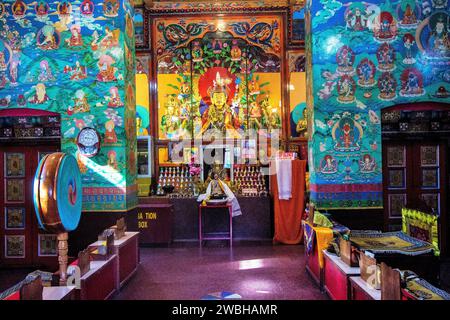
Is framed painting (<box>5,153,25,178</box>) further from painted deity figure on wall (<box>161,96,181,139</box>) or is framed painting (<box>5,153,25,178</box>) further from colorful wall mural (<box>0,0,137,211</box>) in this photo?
painted deity figure on wall (<box>161,96,181,139</box>)

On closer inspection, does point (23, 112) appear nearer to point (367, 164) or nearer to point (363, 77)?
point (363, 77)

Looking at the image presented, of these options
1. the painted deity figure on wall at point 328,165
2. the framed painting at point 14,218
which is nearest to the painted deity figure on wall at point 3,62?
the framed painting at point 14,218

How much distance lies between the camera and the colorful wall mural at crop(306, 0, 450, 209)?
7.10m

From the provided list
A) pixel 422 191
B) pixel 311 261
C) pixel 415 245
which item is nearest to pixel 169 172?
pixel 311 261

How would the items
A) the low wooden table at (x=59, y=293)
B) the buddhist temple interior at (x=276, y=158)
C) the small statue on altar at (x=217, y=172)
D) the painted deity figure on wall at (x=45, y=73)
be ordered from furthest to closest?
1. the small statue on altar at (x=217, y=172)
2. the painted deity figure on wall at (x=45, y=73)
3. the buddhist temple interior at (x=276, y=158)
4. the low wooden table at (x=59, y=293)

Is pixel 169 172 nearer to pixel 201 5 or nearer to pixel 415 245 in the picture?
pixel 201 5

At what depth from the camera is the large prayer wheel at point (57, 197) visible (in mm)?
3445

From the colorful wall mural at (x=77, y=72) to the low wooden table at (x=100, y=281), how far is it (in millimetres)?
2109

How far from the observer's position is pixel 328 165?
710cm

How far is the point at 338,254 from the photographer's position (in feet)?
15.7

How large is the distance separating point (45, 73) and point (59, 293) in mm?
5233

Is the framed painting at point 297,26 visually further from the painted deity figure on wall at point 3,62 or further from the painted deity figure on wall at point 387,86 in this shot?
the painted deity figure on wall at point 3,62

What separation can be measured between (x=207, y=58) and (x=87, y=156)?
5.60 meters

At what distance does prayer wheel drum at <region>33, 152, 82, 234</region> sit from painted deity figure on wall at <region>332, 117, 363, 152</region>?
4.92 meters
